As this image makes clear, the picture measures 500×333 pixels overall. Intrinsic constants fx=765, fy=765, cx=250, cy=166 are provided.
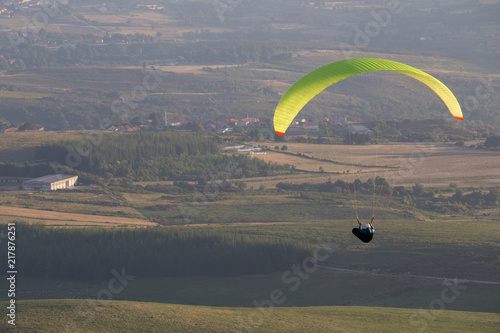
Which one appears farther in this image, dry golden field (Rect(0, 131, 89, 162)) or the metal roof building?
dry golden field (Rect(0, 131, 89, 162))

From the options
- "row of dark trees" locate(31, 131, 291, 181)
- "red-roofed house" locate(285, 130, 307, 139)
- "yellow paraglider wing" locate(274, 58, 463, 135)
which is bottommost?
"row of dark trees" locate(31, 131, 291, 181)

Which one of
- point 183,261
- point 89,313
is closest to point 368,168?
point 183,261

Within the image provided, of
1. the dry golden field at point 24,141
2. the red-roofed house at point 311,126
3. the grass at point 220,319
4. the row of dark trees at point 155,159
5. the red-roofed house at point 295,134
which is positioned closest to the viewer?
the grass at point 220,319

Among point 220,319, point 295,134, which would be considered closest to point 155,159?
point 295,134

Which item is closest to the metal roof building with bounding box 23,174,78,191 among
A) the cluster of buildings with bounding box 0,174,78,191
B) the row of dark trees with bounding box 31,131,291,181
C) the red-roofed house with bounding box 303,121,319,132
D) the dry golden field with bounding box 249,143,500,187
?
the cluster of buildings with bounding box 0,174,78,191

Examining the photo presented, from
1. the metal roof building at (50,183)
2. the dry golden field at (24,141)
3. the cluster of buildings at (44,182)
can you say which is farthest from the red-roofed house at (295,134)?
the metal roof building at (50,183)

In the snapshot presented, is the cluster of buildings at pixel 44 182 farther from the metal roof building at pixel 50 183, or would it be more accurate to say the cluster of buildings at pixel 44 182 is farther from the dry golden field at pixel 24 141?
the dry golden field at pixel 24 141

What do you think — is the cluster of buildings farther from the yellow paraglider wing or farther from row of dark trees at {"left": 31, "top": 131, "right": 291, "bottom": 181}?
the yellow paraglider wing
